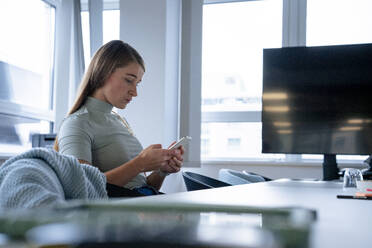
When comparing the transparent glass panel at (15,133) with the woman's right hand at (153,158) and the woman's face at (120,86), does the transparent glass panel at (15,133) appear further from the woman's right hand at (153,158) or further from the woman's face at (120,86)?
the woman's right hand at (153,158)

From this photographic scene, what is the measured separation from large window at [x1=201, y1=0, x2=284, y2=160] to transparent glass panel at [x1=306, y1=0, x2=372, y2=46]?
31 centimetres

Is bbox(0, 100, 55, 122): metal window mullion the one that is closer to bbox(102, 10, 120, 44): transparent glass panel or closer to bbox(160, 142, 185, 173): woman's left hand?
bbox(102, 10, 120, 44): transparent glass panel

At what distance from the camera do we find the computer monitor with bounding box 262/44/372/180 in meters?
2.52

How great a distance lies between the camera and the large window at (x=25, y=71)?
357cm

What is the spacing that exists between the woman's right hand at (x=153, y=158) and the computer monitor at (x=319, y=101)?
92cm

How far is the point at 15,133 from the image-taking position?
12.0ft

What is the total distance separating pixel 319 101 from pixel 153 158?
46.8 inches

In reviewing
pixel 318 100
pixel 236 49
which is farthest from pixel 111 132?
pixel 236 49

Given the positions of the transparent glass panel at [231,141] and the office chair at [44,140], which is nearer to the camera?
the office chair at [44,140]

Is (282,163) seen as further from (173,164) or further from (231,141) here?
(173,164)

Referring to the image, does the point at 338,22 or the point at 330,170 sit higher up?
the point at 338,22

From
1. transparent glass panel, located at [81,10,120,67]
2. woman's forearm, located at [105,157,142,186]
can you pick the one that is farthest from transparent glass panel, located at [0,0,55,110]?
woman's forearm, located at [105,157,142,186]

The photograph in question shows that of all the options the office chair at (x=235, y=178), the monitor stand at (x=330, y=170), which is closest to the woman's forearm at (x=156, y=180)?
the office chair at (x=235, y=178)

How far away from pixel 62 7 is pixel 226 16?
157cm
